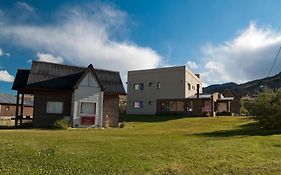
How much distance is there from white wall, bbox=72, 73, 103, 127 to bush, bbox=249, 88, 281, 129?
14.8 metres

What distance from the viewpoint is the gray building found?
201 ft

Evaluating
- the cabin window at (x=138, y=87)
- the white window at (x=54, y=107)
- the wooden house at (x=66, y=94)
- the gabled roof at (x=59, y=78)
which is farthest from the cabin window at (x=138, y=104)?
the white window at (x=54, y=107)

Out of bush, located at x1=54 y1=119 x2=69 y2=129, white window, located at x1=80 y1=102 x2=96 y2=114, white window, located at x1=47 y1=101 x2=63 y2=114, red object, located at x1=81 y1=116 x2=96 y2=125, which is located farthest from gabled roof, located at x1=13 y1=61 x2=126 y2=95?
bush, located at x1=54 y1=119 x2=69 y2=129

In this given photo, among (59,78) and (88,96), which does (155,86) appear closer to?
(88,96)

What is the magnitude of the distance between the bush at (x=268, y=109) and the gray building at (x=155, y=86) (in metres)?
32.0

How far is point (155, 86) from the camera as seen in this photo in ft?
210

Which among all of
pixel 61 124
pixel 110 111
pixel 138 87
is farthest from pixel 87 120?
pixel 138 87

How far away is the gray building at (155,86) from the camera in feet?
201

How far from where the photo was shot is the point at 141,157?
15.4 m

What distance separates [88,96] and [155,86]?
2961cm

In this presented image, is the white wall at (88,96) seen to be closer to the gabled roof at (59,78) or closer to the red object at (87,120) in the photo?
the red object at (87,120)

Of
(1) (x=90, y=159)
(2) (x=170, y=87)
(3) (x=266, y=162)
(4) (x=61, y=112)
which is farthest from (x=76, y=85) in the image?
(2) (x=170, y=87)

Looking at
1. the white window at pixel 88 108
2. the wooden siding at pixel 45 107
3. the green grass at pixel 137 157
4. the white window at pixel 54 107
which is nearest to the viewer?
the green grass at pixel 137 157

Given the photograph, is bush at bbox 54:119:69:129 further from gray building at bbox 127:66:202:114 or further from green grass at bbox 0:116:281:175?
gray building at bbox 127:66:202:114
